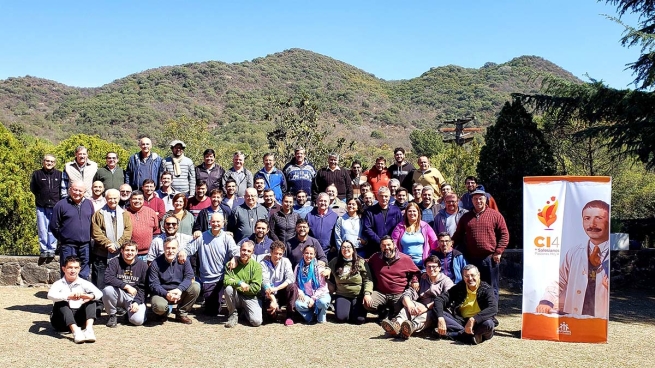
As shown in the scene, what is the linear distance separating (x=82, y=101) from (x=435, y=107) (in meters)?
40.6

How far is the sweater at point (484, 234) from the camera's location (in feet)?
22.8

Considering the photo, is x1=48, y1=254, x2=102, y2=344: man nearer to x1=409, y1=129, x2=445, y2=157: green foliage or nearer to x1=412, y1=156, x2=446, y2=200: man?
x1=412, y1=156, x2=446, y2=200: man

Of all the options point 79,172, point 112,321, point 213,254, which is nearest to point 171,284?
point 213,254

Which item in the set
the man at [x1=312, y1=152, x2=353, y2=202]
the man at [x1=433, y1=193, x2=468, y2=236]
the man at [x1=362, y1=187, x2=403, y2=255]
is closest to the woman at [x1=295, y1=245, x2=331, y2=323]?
the man at [x1=362, y1=187, x2=403, y2=255]

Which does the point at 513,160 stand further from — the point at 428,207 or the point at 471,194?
the point at 428,207

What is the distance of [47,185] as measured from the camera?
8328mm

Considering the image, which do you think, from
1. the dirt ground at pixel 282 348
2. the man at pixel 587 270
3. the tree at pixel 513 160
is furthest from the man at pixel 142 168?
the tree at pixel 513 160

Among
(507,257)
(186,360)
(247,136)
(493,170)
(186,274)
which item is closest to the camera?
(186,360)

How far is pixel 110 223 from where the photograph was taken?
7.18 metres

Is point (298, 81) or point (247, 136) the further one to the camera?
point (298, 81)

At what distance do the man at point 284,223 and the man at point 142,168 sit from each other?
1.93m

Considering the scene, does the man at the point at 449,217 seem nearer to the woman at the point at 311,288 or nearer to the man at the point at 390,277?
the man at the point at 390,277

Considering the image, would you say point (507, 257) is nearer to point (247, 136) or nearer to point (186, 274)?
point (186, 274)

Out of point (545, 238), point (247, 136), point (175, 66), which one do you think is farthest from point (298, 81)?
point (545, 238)
